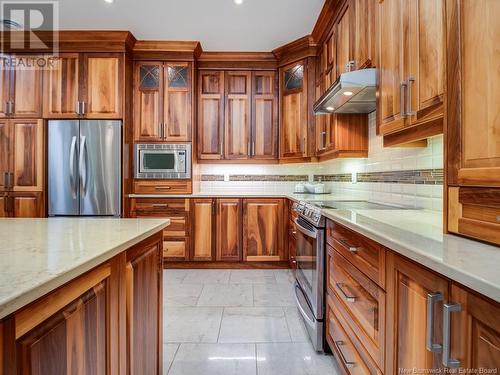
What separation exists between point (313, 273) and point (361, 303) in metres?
0.66

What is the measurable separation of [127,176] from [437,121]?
10.5 feet

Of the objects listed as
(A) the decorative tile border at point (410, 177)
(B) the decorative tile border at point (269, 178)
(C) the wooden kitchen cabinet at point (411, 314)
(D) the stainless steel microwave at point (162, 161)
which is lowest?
(C) the wooden kitchen cabinet at point (411, 314)

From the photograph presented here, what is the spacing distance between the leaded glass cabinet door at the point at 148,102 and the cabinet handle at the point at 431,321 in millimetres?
3371

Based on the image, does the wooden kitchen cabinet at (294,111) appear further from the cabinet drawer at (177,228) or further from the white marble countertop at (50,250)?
the white marble countertop at (50,250)

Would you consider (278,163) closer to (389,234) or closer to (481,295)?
(389,234)

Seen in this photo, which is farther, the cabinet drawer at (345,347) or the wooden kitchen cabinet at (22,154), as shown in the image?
the wooden kitchen cabinet at (22,154)

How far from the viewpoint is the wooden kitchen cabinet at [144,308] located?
3.38 ft

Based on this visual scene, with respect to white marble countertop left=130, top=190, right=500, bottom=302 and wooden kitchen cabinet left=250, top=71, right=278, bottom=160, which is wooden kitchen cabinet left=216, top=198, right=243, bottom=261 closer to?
wooden kitchen cabinet left=250, top=71, right=278, bottom=160

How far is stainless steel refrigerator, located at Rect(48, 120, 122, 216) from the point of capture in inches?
130

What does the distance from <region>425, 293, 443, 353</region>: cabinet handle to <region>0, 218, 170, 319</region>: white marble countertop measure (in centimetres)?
88

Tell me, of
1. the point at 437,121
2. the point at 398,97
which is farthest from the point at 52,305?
the point at 398,97

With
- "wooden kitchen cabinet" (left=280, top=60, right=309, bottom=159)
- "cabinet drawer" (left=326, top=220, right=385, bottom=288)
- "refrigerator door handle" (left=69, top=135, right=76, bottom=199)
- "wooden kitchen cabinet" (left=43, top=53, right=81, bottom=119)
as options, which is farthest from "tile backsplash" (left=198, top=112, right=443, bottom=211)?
"wooden kitchen cabinet" (left=43, top=53, right=81, bottom=119)

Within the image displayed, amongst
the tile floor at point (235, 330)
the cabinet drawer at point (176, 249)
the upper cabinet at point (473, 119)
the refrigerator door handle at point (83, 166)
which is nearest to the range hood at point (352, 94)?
the upper cabinet at point (473, 119)

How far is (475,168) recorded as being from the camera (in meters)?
0.85
